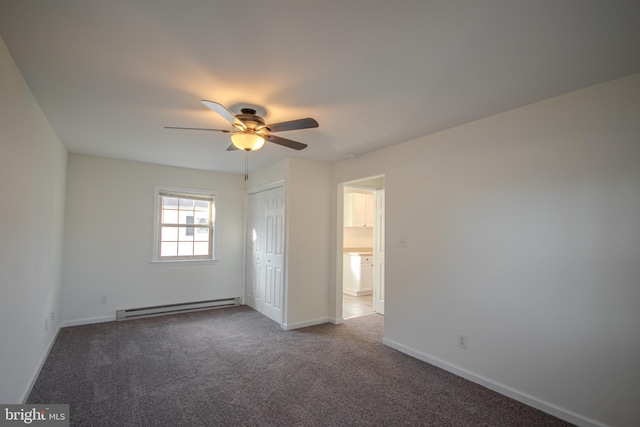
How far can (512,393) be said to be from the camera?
2.58 meters

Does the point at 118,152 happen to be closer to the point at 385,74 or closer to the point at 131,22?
the point at 131,22

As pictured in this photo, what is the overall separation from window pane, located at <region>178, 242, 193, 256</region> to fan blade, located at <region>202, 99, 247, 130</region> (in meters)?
3.45

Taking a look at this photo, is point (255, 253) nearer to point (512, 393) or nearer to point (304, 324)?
point (304, 324)

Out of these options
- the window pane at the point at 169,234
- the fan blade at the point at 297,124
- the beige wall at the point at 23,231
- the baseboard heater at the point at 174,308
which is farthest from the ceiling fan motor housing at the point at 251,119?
the baseboard heater at the point at 174,308

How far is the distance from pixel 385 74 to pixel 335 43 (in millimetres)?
493

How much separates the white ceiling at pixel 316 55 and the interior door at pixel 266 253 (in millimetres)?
2135

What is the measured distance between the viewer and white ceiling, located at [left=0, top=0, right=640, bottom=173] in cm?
151

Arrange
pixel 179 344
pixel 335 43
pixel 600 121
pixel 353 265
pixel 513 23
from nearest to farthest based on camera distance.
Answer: pixel 513 23
pixel 335 43
pixel 600 121
pixel 179 344
pixel 353 265

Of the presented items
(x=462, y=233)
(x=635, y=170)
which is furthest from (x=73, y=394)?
(x=635, y=170)

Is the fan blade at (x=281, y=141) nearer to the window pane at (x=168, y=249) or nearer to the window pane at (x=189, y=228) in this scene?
the window pane at (x=189, y=228)

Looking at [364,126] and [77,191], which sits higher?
[364,126]

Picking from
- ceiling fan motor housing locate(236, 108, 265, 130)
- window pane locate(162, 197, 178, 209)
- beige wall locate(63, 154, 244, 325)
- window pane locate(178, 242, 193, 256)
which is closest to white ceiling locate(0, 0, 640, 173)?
ceiling fan motor housing locate(236, 108, 265, 130)

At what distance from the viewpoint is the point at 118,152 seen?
14.2ft

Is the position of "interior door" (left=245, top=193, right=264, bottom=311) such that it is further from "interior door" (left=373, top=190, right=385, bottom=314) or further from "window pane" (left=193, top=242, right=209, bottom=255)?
"interior door" (left=373, top=190, right=385, bottom=314)
